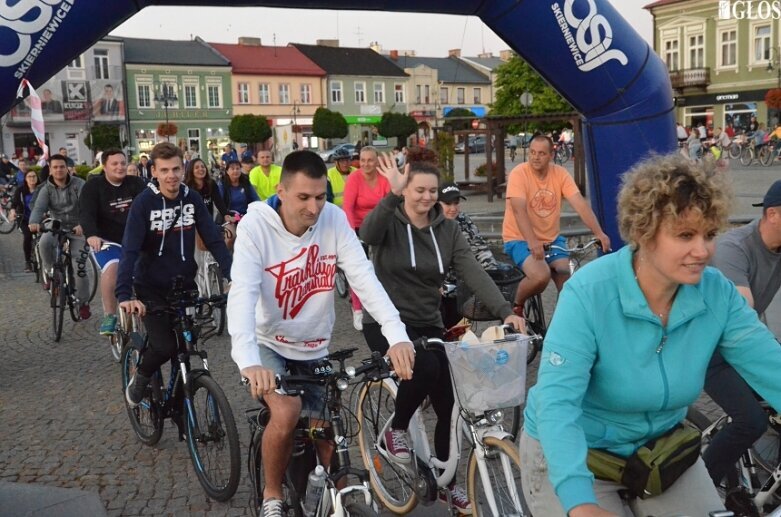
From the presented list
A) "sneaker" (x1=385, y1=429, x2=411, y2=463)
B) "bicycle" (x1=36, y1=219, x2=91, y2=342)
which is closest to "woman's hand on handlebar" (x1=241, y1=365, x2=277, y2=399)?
"sneaker" (x1=385, y1=429, x2=411, y2=463)

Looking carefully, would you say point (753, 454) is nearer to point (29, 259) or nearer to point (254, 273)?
point (254, 273)

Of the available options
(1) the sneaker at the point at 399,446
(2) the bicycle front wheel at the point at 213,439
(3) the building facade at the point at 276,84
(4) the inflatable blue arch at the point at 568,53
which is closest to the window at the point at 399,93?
(3) the building facade at the point at 276,84

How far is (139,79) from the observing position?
65.8m

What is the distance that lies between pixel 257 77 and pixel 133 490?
7138cm

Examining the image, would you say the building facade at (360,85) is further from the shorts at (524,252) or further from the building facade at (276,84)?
the shorts at (524,252)

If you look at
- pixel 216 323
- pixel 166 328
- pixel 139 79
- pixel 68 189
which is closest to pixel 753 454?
pixel 166 328

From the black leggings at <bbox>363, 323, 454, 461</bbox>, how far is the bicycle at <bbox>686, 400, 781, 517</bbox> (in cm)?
120

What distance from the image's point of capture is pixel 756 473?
4008 mm

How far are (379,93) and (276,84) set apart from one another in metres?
12.9

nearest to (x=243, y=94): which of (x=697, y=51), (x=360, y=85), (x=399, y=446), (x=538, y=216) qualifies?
(x=360, y=85)

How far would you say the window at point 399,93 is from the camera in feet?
280

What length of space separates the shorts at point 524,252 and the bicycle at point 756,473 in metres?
2.98

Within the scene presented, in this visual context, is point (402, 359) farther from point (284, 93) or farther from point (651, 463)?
point (284, 93)

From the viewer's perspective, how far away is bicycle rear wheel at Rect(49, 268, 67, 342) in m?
9.17
